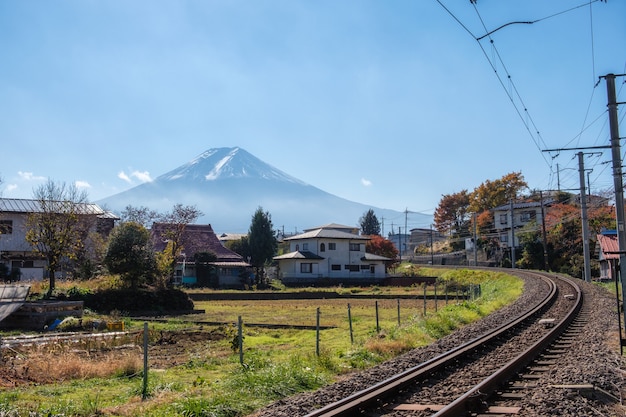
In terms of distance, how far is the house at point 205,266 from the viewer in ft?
164

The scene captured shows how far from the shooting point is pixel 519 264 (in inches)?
2191

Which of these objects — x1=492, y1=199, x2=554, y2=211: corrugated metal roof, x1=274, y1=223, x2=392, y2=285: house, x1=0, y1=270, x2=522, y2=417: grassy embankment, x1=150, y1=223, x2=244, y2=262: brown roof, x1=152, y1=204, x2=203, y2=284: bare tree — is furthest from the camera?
x1=492, y1=199, x2=554, y2=211: corrugated metal roof

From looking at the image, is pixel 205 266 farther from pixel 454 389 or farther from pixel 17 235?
pixel 454 389

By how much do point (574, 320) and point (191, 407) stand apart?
14.1m

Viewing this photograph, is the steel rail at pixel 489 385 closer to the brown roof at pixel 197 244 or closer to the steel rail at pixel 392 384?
the steel rail at pixel 392 384

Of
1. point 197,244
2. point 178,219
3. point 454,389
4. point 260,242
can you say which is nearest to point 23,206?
point 178,219

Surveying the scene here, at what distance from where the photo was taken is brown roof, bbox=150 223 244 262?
5181 centimetres

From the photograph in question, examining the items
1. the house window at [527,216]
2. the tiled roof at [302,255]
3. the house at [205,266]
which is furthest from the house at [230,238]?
the house window at [527,216]

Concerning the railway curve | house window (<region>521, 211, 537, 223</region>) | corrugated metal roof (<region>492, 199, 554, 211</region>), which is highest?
corrugated metal roof (<region>492, 199, 554, 211</region>)

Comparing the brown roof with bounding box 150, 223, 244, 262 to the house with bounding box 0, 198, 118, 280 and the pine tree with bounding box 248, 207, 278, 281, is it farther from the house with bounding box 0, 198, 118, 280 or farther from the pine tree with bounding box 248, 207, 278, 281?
the house with bounding box 0, 198, 118, 280

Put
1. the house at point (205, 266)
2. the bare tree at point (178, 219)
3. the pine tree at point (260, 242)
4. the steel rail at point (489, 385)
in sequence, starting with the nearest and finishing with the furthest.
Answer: the steel rail at point (489, 385)
the bare tree at point (178, 219)
the house at point (205, 266)
the pine tree at point (260, 242)

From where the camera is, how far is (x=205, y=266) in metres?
50.2

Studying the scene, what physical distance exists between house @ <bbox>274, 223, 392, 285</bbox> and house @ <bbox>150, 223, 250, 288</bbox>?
5.57 m

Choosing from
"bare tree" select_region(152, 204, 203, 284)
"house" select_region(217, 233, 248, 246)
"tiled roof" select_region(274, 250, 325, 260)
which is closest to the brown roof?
"bare tree" select_region(152, 204, 203, 284)
